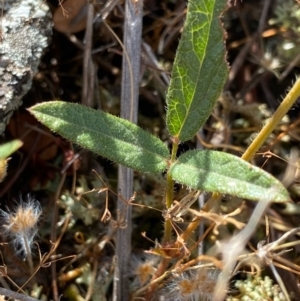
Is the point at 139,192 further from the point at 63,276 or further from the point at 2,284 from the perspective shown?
the point at 2,284

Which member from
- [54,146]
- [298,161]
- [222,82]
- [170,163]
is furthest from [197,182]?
[54,146]

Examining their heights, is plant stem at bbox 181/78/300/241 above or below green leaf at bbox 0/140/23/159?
below

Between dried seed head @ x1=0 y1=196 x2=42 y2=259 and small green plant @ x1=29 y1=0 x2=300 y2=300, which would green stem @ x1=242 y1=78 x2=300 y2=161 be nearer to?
small green plant @ x1=29 y1=0 x2=300 y2=300

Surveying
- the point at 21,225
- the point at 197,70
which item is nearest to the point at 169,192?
the point at 197,70

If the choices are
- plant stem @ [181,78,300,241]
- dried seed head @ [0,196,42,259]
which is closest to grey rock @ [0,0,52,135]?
dried seed head @ [0,196,42,259]

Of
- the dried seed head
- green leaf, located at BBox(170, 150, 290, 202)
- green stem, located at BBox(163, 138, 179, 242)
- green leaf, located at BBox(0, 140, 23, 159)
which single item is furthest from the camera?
the dried seed head

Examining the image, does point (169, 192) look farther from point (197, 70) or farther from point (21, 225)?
point (21, 225)

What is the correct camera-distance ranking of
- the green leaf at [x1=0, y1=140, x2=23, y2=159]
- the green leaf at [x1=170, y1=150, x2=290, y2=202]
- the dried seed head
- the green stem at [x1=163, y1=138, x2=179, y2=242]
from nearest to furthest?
the green leaf at [x1=0, y1=140, x2=23, y2=159], the green leaf at [x1=170, y1=150, x2=290, y2=202], the green stem at [x1=163, y1=138, x2=179, y2=242], the dried seed head
